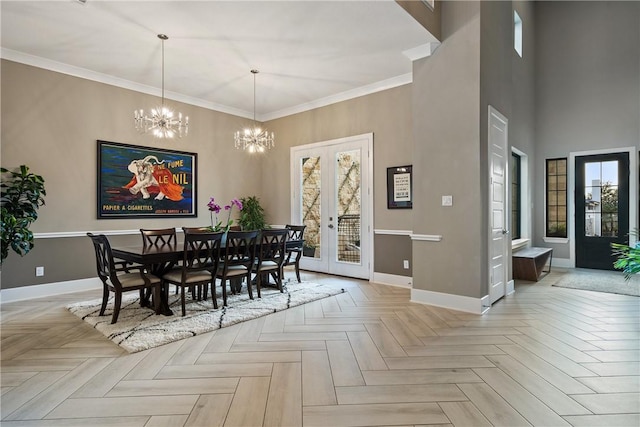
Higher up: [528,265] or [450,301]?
[528,265]

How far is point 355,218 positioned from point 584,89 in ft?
17.0

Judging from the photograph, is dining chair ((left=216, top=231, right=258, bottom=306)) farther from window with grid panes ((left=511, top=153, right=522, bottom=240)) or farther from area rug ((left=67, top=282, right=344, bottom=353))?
window with grid panes ((left=511, top=153, right=522, bottom=240))

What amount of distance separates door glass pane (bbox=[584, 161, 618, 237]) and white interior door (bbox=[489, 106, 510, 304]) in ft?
10.9

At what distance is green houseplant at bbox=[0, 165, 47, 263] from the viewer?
12.3 ft

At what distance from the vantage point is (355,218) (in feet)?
18.7

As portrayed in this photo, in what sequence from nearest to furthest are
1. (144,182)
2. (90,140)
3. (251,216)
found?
(90,140), (144,182), (251,216)

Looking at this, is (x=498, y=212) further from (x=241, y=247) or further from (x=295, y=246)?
(x=241, y=247)

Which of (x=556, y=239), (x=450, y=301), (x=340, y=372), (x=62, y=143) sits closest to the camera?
(x=340, y=372)

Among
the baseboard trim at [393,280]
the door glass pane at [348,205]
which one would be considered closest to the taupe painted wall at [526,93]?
the door glass pane at [348,205]

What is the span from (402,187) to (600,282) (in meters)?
3.35

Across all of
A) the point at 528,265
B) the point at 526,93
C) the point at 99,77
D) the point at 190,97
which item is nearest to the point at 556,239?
the point at 528,265

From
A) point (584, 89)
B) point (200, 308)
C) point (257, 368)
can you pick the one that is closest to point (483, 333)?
point (257, 368)

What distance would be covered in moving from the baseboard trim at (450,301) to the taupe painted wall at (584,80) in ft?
14.5

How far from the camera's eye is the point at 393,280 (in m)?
5.19
